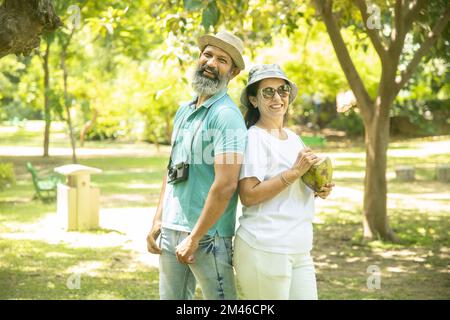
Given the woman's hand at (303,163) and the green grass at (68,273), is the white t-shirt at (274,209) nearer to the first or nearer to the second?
the woman's hand at (303,163)

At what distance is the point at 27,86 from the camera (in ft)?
90.5

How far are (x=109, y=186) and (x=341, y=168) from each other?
7804 mm

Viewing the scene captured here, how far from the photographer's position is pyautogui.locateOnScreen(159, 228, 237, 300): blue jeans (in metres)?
3.49

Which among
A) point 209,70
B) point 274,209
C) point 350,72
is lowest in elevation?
point 274,209

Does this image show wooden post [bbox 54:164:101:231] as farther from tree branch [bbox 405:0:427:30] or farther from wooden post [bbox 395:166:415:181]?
wooden post [bbox 395:166:415:181]

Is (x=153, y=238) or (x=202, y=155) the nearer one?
(x=202, y=155)

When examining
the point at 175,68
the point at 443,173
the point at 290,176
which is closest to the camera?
the point at 290,176

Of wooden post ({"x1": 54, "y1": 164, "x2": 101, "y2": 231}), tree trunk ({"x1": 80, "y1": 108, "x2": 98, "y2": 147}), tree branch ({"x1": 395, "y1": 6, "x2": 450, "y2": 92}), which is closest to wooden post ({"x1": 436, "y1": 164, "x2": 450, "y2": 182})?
tree branch ({"x1": 395, "y1": 6, "x2": 450, "y2": 92})

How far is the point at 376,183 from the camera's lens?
998 centimetres

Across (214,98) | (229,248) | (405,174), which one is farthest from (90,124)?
(229,248)

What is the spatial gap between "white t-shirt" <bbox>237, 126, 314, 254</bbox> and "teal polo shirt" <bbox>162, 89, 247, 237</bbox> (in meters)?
0.09

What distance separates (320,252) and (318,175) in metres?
6.15

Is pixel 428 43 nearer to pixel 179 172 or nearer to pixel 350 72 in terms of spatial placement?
pixel 350 72
